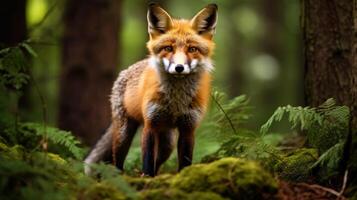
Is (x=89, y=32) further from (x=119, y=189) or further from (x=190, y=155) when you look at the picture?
(x=119, y=189)

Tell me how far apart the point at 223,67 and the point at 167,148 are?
29.9 meters

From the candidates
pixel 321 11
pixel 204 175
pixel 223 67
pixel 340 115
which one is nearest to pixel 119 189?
pixel 204 175

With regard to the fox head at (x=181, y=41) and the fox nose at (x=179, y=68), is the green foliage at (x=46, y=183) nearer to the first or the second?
the fox nose at (x=179, y=68)

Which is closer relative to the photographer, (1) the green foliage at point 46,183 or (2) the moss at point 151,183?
(1) the green foliage at point 46,183

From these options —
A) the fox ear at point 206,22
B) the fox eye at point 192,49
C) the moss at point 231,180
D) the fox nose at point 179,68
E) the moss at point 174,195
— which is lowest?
the moss at point 174,195

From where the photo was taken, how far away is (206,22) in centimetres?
722

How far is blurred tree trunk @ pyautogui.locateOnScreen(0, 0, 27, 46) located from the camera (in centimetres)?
1043

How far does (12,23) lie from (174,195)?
7.21 meters

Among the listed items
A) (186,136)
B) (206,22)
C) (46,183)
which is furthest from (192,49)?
(46,183)

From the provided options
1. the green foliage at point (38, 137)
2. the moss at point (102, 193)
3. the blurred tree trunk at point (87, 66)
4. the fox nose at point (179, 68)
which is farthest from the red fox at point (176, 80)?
the blurred tree trunk at point (87, 66)

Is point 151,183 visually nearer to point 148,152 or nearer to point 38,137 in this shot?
point 148,152

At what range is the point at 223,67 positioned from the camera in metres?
38.0

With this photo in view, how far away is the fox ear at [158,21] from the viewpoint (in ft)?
23.2

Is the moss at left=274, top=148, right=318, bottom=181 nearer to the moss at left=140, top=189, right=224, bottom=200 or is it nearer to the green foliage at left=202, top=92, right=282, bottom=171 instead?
the green foliage at left=202, top=92, right=282, bottom=171
